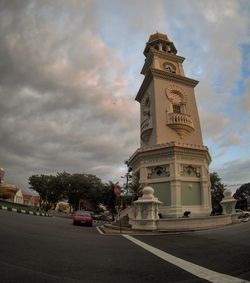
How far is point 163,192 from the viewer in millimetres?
29578

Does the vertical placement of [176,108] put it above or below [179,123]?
above

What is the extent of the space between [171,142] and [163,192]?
194 inches

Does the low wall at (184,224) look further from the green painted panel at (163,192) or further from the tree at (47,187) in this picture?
the tree at (47,187)

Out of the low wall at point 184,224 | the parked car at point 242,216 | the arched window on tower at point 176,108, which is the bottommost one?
the low wall at point 184,224

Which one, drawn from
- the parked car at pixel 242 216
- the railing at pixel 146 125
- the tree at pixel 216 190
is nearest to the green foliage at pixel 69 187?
the tree at pixel 216 190

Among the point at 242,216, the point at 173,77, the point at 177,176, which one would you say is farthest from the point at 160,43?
the point at 242,216

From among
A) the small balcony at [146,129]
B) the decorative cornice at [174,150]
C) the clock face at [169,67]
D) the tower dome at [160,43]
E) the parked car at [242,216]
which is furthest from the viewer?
the tower dome at [160,43]

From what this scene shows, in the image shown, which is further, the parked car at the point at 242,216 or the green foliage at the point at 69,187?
the green foliage at the point at 69,187

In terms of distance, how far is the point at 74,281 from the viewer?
4770 mm

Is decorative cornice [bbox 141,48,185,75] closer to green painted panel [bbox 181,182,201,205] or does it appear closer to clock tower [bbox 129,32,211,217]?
clock tower [bbox 129,32,211,217]

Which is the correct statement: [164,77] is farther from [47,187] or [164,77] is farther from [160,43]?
[47,187]

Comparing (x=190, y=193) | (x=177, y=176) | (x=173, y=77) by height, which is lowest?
(x=190, y=193)

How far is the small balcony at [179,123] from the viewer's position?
32.3 m

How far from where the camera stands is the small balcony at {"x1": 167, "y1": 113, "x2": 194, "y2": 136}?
32.3 m
